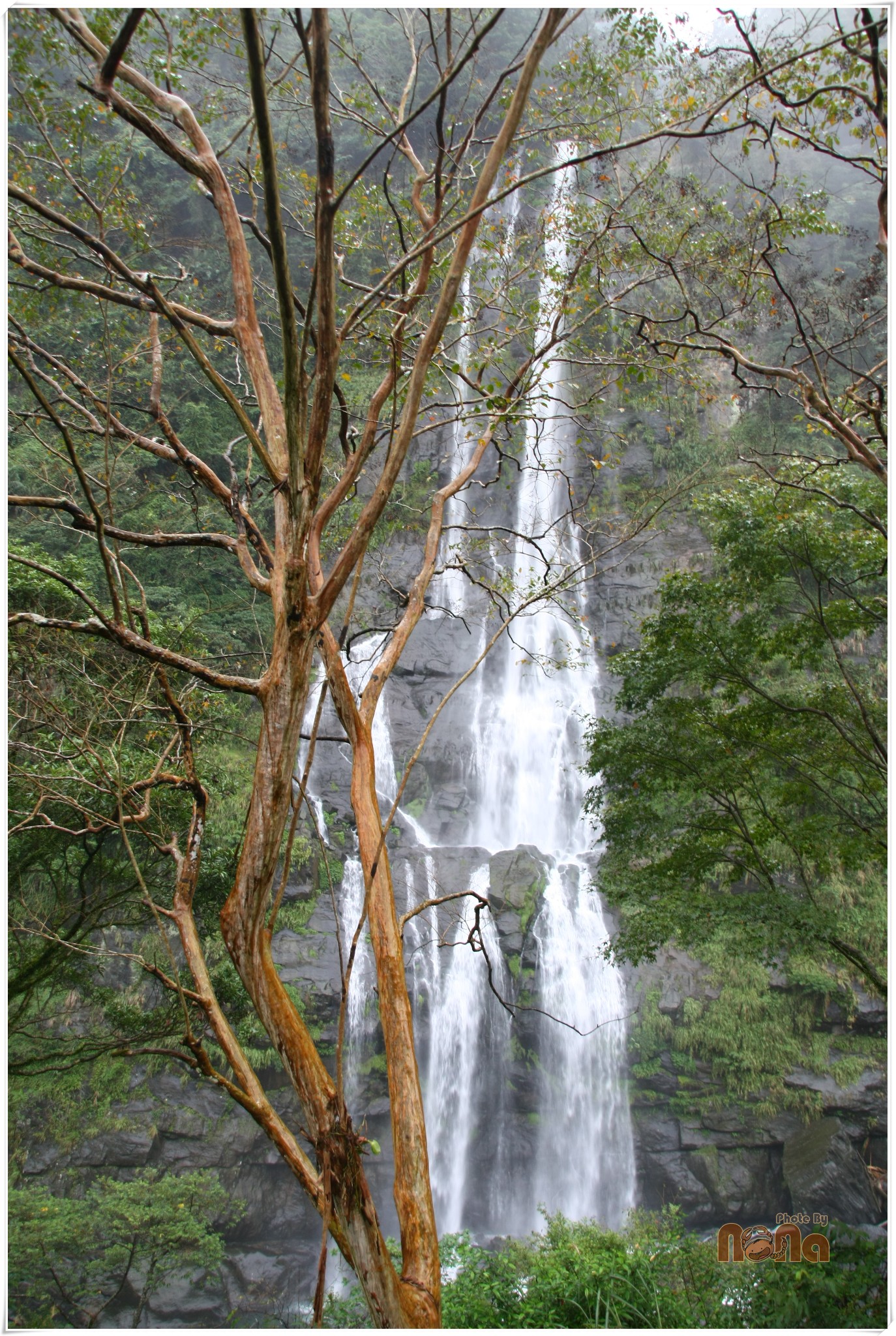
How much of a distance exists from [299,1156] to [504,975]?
7109 millimetres

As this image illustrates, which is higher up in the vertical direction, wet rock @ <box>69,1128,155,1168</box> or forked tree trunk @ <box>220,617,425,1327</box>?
forked tree trunk @ <box>220,617,425,1327</box>

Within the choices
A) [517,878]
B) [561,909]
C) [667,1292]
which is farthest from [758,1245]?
[517,878]

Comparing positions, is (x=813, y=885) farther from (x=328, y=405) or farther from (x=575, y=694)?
(x=328, y=405)

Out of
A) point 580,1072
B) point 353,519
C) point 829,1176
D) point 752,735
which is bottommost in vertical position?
point 829,1176

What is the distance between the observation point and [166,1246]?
19.9 ft

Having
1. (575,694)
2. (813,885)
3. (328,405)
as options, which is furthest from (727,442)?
(328,405)

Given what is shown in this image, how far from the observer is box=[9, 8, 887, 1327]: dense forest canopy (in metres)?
1.76

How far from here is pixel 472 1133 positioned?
809 cm

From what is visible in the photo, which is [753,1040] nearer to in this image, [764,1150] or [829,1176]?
[764,1150]

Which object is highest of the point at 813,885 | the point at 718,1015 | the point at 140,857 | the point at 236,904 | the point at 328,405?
the point at 328,405

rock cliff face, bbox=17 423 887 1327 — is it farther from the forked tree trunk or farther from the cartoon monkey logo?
the forked tree trunk

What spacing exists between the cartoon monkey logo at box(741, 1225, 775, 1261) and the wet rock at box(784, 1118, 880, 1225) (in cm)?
279

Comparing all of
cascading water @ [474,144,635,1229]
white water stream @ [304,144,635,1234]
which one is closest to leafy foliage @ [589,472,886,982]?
cascading water @ [474,144,635,1229]

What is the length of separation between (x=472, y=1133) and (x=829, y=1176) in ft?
11.0
